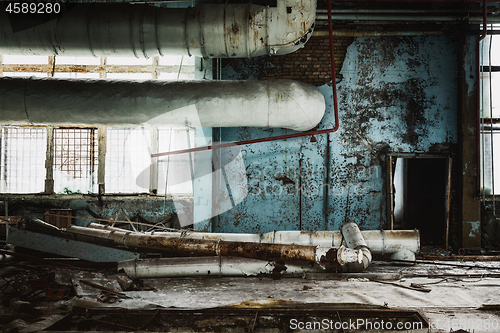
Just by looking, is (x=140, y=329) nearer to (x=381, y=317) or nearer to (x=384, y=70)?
(x=381, y=317)

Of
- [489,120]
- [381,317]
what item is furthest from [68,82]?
[489,120]

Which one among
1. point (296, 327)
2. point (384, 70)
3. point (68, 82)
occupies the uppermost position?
point (384, 70)

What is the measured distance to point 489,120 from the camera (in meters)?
5.96

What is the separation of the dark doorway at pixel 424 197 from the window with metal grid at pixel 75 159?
18.8 ft

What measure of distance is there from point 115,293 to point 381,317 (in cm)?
280

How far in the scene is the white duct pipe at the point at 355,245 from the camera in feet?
13.5

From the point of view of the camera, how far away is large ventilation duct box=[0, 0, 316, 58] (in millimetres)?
4375

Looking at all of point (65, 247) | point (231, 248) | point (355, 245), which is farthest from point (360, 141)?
point (65, 247)

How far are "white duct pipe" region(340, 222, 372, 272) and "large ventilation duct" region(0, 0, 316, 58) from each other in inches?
113

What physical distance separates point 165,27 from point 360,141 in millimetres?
3835
